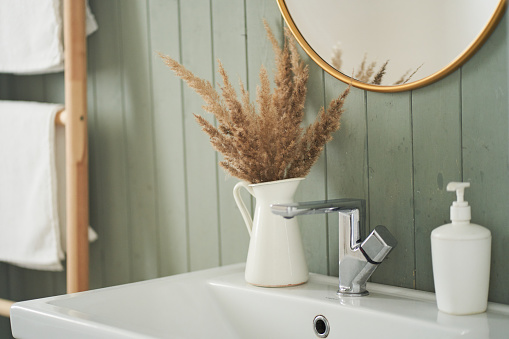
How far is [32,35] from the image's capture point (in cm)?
147

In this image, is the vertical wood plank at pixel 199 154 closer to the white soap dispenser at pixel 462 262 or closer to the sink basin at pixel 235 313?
the sink basin at pixel 235 313

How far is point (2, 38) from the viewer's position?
1.53m

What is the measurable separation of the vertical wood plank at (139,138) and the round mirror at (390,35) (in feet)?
1.38

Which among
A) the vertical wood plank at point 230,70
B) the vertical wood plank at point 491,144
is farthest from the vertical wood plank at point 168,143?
the vertical wood plank at point 491,144

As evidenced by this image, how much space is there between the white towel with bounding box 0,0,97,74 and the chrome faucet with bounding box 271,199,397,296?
0.82m

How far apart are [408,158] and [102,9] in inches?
33.5

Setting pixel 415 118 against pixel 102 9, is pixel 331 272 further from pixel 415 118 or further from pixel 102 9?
pixel 102 9

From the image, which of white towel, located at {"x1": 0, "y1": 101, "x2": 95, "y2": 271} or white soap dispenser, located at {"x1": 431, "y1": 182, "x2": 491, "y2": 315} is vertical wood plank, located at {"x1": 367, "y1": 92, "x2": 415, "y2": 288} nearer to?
white soap dispenser, located at {"x1": 431, "y1": 182, "x2": 491, "y2": 315}

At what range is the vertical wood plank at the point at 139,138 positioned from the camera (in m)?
1.36

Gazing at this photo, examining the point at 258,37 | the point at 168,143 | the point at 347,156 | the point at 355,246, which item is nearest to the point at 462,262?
the point at 355,246

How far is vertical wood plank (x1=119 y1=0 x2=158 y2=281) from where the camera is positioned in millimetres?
1355

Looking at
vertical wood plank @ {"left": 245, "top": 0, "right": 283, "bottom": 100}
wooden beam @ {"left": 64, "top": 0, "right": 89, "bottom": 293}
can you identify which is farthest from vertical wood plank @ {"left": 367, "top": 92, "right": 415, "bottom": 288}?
wooden beam @ {"left": 64, "top": 0, "right": 89, "bottom": 293}

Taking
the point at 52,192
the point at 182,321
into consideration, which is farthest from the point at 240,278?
the point at 52,192

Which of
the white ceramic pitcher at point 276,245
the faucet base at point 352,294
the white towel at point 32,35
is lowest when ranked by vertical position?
the faucet base at point 352,294
